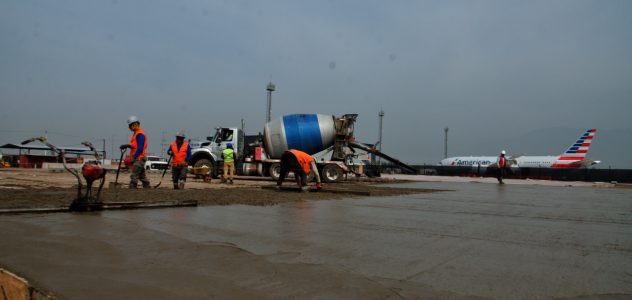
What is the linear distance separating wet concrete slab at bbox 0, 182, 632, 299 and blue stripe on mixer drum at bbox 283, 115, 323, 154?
14.6 meters

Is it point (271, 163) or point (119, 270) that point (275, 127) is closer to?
point (271, 163)

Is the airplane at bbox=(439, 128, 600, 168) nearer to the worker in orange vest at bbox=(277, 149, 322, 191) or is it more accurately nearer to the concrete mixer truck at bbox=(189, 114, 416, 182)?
the concrete mixer truck at bbox=(189, 114, 416, 182)

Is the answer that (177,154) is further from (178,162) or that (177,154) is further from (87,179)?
(87,179)

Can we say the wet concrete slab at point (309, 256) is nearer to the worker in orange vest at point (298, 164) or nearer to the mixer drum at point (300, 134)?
the worker in orange vest at point (298, 164)

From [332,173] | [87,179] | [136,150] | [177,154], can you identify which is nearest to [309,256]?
[87,179]

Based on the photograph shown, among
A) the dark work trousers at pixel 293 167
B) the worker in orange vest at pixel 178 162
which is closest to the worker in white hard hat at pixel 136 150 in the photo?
the worker in orange vest at pixel 178 162

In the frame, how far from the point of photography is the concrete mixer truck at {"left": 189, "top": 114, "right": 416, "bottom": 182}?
22031mm

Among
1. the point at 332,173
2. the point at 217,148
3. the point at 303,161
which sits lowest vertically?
the point at 332,173

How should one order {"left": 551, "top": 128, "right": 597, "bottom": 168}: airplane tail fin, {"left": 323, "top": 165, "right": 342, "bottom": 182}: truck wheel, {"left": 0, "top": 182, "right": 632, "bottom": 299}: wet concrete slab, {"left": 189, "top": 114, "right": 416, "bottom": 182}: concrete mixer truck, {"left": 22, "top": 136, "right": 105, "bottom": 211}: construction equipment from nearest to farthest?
{"left": 0, "top": 182, "right": 632, "bottom": 299}: wet concrete slab → {"left": 22, "top": 136, "right": 105, "bottom": 211}: construction equipment → {"left": 323, "top": 165, "right": 342, "bottom": 182}: truck wheel → {"left": 189, "top": 114, "right": 416, "bottom": 182}: concrete mixer truck → {"left": 551, "top": 128, "right": 597, "bottom": 168}: airplane tail fin

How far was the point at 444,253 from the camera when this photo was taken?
4684 mm

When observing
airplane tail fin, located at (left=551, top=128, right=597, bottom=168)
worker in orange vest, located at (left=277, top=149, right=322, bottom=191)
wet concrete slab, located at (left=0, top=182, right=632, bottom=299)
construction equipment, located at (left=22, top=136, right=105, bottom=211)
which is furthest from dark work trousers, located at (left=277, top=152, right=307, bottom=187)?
airplane tail fin, located at (left=551, top=128, right=597, bottom=168)

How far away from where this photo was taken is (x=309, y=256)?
14.3 ft

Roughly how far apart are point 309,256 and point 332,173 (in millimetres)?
17611

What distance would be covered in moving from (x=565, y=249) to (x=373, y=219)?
2908mm
